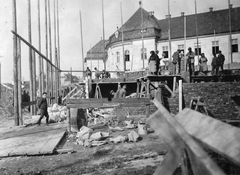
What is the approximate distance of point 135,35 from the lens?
32125 millimetres

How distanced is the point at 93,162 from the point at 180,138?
152 inches

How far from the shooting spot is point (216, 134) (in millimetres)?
1579

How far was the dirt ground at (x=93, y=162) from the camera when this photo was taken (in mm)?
4453

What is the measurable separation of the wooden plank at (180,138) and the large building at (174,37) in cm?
2760

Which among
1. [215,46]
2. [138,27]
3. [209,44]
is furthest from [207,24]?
[138,27]

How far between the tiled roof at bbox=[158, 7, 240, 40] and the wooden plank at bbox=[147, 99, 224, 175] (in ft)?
102

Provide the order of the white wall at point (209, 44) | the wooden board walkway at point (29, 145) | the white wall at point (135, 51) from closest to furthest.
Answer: the wooden board walkway at point (29, 145)
the white wall at point (209, 44)
the white wall at point (135, 51)

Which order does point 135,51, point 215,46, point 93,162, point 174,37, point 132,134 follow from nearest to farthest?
point 93,162 → point 132,134 → point 215,46 → point 174,37 → point 135,51

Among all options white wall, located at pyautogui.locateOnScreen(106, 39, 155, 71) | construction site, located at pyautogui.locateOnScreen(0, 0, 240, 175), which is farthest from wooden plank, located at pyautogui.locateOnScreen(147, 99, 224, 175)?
white wall, located at pyautogui.locateOnScreen(106, 39, 155, 71)

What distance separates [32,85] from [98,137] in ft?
26.4

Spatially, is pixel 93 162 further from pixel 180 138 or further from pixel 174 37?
pixel 174 37

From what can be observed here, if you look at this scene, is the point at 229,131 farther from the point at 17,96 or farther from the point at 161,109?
the point at 17,96

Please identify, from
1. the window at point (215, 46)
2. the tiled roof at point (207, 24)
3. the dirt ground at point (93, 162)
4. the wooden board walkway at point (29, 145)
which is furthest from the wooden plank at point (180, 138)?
the tiled roof at point (207, 24)

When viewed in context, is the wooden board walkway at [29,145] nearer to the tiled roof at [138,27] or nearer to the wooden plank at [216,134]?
the wooden plank at [216,134]
